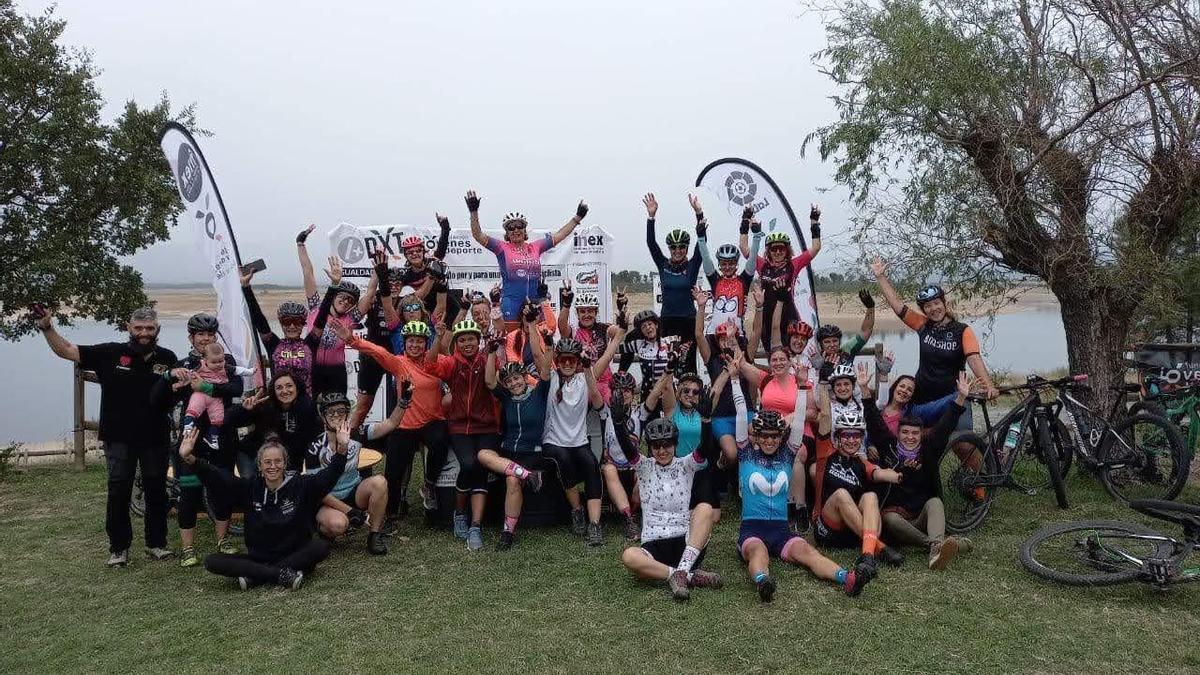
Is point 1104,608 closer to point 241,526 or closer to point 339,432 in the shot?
point 339,432

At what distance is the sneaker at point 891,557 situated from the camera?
5.61 meters

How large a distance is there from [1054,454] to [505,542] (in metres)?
4.77

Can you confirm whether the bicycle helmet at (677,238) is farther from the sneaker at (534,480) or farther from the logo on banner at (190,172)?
the logo on banner at (190,172)

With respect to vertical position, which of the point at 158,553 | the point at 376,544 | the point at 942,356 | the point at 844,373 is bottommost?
the point at 158,553

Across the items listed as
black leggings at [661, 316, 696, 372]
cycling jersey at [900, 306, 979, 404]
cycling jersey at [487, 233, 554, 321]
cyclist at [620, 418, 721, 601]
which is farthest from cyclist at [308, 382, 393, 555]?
cycling jersey at [900, 306, 979, 404]

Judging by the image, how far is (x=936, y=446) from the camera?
6.30 meters

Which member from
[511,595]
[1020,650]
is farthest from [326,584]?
[1020,650]

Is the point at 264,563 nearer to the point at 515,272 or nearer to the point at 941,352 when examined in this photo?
the point at 515,272

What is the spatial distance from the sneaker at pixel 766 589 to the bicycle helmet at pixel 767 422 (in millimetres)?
1050

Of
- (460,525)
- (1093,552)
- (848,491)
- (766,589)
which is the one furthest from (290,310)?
(1093,552)

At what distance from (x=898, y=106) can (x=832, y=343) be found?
2865 mm

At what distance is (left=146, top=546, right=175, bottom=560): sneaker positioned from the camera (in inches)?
245

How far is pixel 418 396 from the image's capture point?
6641 millimetres

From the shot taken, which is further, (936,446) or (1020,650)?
(936,446)
